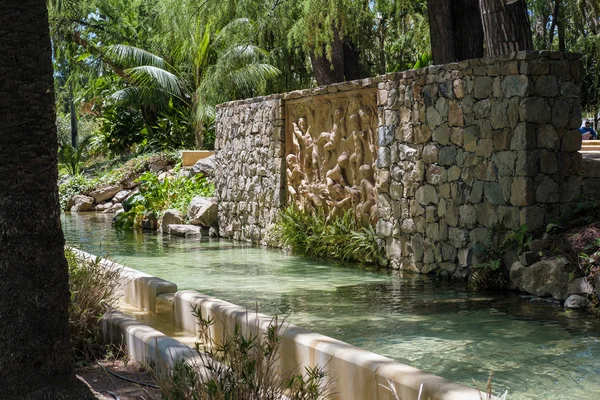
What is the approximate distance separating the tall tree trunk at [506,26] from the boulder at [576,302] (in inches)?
147

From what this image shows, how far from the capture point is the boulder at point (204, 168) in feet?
68.9

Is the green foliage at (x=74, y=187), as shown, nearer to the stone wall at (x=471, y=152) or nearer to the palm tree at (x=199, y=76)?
the palm tree at (x=199, y=76)

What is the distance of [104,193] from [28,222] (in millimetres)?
22668

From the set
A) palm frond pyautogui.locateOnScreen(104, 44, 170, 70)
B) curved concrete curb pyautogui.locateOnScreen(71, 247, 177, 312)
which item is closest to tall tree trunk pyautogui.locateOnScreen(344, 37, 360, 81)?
curved concrete curb pyautogui.locateOnScreen(71, 247, 177, 312)

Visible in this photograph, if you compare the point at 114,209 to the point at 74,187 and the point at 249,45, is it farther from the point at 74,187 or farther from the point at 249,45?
the point at 249,45

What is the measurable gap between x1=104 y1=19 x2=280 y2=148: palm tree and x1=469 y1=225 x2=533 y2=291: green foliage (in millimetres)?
12669

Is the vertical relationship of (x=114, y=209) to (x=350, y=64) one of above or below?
below

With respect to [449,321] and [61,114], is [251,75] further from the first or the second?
[61,114]

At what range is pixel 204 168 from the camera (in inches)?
829

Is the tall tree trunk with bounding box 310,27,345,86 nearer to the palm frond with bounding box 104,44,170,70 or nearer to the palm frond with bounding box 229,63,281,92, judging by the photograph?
the palm frond with bounding box 229,63,281,92

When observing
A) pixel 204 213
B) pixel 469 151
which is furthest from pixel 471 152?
pixel 204 213

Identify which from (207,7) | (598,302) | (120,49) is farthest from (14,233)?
(120,49)

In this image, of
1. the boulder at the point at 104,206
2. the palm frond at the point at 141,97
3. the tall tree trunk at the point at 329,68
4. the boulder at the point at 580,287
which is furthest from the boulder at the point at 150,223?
the boulder at the point at 580,287

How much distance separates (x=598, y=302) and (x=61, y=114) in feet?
176
